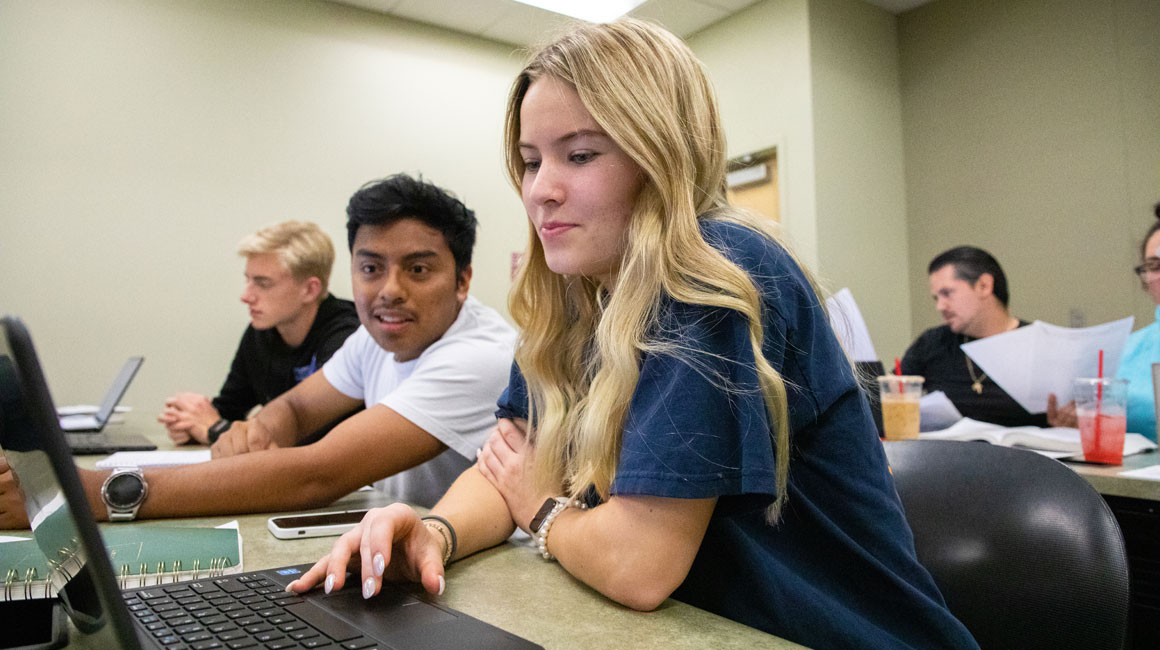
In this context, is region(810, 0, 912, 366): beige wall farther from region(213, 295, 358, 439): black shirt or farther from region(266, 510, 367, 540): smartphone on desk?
region(266, 510, 367, 540): smartphone on desk

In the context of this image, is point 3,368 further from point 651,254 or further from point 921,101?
point 921,101

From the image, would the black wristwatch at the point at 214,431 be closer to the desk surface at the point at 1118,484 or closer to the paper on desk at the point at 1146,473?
the desk surface at the point at 1118,484

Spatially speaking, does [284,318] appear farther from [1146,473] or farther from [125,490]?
[1146,473]

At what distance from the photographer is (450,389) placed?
4.62 feet

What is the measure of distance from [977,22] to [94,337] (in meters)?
4.56

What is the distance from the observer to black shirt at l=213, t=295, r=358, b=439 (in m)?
2.53

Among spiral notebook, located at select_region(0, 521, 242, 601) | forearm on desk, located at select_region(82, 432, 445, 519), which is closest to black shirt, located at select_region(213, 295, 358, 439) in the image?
forearm on desk, located at select_region(82, 432, 445, 519)

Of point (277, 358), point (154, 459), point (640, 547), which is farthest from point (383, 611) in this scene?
point (277, 358)

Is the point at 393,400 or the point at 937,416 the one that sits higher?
the point at 393,400

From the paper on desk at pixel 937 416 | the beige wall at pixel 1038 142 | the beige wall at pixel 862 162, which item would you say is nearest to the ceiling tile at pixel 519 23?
the beige wall at pixel 862 162

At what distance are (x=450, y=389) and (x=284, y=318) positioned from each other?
1476 millimetres

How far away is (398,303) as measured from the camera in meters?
1.52

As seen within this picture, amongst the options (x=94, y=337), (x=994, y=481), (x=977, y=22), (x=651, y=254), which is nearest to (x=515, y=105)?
(x=651, y=254)

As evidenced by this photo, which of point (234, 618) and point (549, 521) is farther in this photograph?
point (549, 521)
